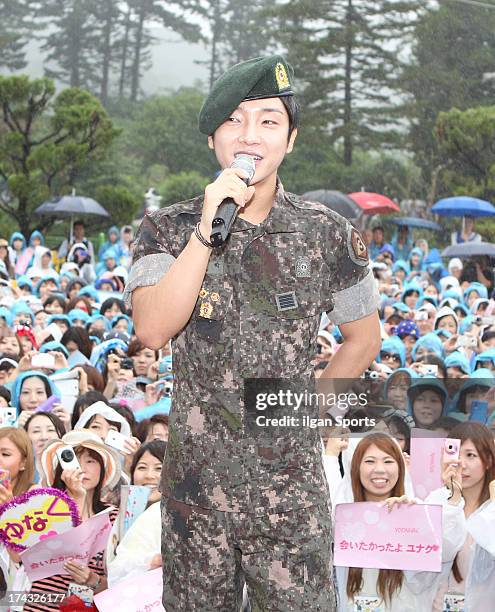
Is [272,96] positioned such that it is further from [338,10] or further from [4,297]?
[338,10]

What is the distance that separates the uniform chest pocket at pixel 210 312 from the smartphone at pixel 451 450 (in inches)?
87.1

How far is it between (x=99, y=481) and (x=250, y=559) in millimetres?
2951

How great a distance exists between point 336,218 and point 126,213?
78.1 feet

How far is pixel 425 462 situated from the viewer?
14.8 ft

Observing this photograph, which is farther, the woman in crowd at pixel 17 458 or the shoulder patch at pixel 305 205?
the woman in crowd at pixel 17 458

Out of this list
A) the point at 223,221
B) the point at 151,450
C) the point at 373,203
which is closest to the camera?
the point at 223,221

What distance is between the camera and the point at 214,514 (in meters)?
2.28

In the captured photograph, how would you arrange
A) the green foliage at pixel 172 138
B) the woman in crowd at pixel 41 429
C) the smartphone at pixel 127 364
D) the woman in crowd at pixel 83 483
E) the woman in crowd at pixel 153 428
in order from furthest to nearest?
1. the green foliage at pixel 172 138
2. the smartphone at pixel 127 364
3. the woman in crowd at pixel 153 428
4. the woman in crowd at pixel 41 429
5. the woman in crowd at pixel 83 483

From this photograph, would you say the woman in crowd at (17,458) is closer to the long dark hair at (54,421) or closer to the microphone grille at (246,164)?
the long dark hair at (54,421)

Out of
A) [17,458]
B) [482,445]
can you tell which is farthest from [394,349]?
[17,458]

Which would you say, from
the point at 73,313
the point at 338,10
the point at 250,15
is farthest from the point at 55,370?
the point at 250,15

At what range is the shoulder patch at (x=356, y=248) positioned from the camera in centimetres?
242

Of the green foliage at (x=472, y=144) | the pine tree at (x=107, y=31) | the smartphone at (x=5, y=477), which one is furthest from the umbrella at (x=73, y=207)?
the pine tree at (x=107, y=31)

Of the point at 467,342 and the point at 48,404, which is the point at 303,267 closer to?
the point at 48,404
